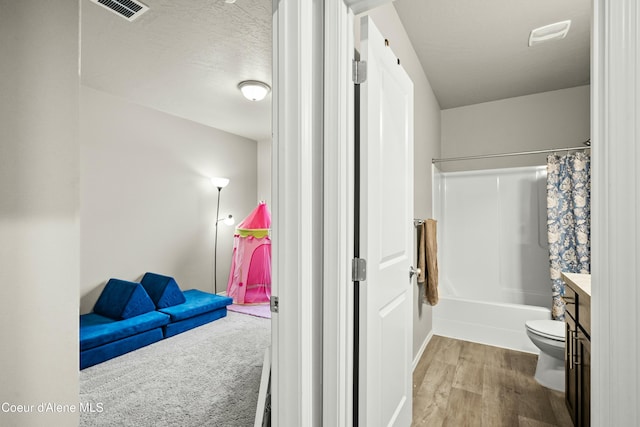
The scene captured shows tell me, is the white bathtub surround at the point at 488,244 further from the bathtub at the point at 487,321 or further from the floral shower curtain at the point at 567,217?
the floral shower curtain at the point at 567,217

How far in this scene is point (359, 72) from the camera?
125 centimetres

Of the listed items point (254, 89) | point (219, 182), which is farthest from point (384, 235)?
point (219, 182)

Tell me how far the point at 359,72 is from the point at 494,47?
2072 millimetres

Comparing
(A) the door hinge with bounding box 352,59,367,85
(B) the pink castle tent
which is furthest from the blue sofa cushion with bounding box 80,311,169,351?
(A) the door hinge with bounding box 352,59,367,85

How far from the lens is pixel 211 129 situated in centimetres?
463

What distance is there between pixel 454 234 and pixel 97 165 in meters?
4.22

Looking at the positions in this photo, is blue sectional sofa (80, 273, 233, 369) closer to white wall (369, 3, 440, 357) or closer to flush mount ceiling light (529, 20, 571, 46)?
white wall (369, 3, 440, 357)

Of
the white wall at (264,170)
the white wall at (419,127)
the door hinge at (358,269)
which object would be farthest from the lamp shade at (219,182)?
the door hinge at (358,269)

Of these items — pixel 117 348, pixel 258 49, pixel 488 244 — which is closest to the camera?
pixel 258 49

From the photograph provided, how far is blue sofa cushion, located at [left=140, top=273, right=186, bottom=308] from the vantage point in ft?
10.9

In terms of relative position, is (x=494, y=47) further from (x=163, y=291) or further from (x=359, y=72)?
(x=163, y=291)

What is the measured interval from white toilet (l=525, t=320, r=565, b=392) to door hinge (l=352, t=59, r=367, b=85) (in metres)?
2.16

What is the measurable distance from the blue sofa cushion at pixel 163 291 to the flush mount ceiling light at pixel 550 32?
159 inches

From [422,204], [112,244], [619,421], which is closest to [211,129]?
[112,244]
